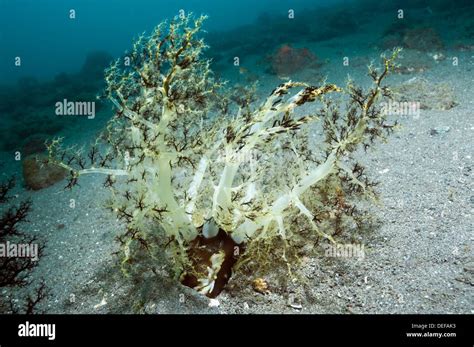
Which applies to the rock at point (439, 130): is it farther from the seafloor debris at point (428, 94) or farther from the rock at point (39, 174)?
the rock at point (39, 174)

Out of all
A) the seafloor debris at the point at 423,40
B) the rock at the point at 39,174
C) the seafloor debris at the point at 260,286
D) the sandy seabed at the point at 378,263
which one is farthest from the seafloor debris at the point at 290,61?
the seafloor debris at the point at 260,286

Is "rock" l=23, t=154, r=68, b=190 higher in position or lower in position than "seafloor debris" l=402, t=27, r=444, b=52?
lower

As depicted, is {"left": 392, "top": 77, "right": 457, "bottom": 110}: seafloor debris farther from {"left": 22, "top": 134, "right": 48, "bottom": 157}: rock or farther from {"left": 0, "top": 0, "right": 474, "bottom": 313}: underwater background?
{"left": 22, "top": 134, "right": 48, "bottom": 157}: rock

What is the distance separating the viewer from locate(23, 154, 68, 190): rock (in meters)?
8.80

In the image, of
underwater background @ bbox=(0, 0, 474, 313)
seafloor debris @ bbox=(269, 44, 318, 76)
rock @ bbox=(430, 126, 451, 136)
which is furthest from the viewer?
seafloor debris @ bbox=(269, 44, 318, 76)

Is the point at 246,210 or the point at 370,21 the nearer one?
the point at 246,210

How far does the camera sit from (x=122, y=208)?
12.5ft

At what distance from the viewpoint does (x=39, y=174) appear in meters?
8.88

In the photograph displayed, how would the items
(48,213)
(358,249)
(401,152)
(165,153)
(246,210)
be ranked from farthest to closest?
(48,213)
(401,152)
(358,249)
(246,210)
(165,153)

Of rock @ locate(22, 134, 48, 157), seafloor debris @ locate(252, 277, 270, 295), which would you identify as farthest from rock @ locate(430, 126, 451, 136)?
rock @ locate(22, 134, 48, 157)

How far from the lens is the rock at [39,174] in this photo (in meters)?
8.80
